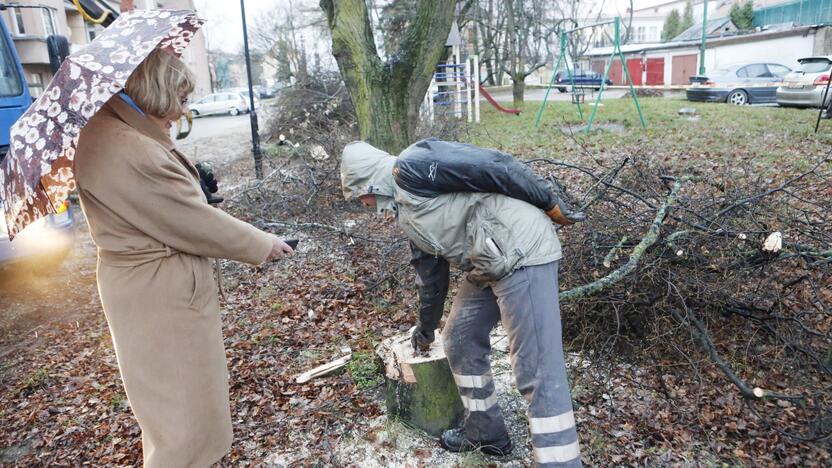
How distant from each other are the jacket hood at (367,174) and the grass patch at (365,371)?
1.62 m

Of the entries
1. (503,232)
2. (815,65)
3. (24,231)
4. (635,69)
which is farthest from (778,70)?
(635,69)

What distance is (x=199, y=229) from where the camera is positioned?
2.10m

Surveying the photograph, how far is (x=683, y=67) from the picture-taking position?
38.5m

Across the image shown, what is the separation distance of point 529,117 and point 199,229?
50.8 ft

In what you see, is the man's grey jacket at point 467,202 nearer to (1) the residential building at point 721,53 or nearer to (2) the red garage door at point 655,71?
(1) the residential building at point 721,53

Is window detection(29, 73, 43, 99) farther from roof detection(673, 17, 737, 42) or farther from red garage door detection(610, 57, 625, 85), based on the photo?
roof detection(673, 17, 737, 42)

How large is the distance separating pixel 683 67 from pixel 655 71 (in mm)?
2044

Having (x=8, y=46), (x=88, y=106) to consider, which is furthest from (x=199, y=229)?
(x=8, y=46)

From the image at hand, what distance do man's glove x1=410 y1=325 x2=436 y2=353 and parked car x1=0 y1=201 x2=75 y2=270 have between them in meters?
3.94

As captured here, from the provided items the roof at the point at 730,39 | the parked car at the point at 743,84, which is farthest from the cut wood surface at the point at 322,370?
the roof at the point at 730,39

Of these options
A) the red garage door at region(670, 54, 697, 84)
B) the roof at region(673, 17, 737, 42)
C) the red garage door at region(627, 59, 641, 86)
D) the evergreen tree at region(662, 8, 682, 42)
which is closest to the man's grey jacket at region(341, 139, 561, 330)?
the red garage door at region(670, 54, 697, 84)

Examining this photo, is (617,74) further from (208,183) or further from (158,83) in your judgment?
(158,83)

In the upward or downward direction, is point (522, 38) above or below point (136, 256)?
above

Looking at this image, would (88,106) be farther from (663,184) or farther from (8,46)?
(8,46)
